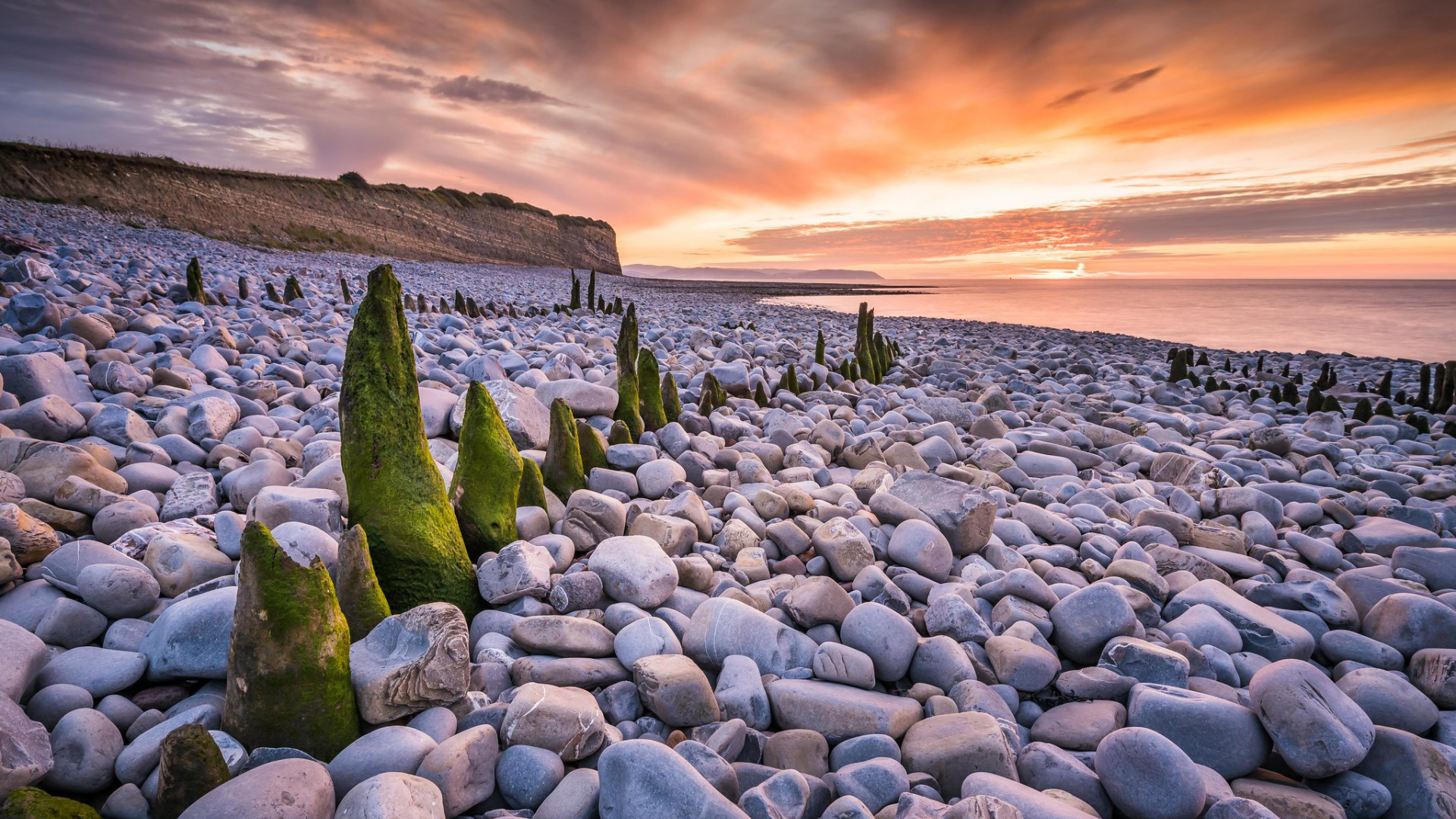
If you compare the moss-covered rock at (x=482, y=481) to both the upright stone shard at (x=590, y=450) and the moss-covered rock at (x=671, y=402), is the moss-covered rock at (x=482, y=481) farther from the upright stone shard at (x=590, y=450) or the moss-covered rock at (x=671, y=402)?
the moss-covered rock at (x=671, y=402)

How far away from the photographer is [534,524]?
11.3 ft

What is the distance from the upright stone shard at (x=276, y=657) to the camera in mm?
1863

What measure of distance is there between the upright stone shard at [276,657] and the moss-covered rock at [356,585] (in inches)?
14.5

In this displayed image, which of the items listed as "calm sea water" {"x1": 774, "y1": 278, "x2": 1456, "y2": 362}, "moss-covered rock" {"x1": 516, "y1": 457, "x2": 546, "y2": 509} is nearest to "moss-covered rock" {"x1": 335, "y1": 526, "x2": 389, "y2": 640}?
"moss-covered rock" {"x1": 516, "y1": 457, "x2": 546, "y2": 509}

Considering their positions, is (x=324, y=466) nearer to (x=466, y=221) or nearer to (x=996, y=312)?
(x=996, y=312)

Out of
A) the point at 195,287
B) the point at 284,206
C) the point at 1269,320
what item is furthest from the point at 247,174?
the point at 1269,320

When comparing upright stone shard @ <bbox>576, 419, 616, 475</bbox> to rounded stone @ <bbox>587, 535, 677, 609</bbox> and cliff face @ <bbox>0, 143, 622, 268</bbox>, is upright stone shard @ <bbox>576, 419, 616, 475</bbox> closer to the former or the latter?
rounded stone @ <bbox>587, 535, 677, 609</bbox>

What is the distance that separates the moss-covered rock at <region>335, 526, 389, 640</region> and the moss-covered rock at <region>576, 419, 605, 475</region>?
2.05 m

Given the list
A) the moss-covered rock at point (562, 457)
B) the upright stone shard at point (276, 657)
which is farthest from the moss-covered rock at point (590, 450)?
the upright stone shard at point (276, 657)

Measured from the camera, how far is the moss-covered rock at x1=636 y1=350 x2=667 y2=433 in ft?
17.9

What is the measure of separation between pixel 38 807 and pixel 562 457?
2712 mm

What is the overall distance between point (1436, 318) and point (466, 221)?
65.7 m

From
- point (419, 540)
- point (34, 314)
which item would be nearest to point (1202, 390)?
point (419, 540)

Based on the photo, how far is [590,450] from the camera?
14.6ft
